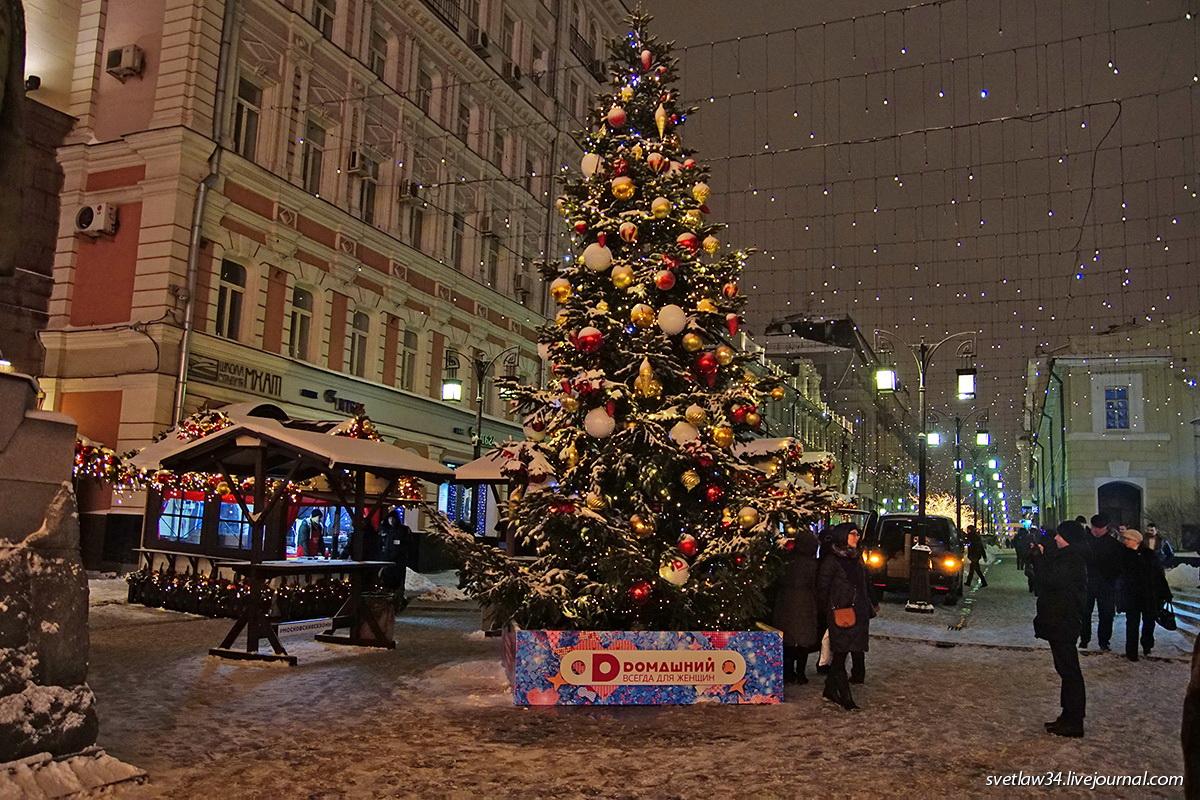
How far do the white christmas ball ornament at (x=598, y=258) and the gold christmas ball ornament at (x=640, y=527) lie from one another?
2526 millimetres

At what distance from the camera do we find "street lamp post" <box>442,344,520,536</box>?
26016 mm

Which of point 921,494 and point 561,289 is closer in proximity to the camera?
point 561,289

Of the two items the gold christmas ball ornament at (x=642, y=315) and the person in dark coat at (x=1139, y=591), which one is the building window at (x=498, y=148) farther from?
the person in dark coat at (x=1139, y=591)

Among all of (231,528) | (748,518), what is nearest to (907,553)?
(748,518)

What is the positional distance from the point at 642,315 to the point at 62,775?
5.93 m

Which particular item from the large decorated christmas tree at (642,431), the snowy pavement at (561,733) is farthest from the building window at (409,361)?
the large decorated christmas tree at (642,431)

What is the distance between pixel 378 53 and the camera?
88.4ft

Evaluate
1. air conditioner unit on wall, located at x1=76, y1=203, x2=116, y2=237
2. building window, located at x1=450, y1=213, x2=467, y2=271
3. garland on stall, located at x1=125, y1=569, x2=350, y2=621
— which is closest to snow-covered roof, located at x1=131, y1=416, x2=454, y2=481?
garland on stall, located at x1=125, y1=569, x2=350, y2=621

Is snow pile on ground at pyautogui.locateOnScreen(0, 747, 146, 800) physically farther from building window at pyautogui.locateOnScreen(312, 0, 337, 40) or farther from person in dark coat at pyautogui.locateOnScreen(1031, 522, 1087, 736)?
building window at pyautogui.locateOnScreen(312, 0, 337, 40)

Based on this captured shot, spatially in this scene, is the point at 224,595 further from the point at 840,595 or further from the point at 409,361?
the point at 409,361

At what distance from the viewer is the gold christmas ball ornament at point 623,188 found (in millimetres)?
9469

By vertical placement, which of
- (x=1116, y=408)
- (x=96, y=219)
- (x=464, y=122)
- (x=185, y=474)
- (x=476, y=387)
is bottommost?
(x=185, y=474)

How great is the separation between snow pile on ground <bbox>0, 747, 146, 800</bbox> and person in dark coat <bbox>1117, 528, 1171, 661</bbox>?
38.1 feet

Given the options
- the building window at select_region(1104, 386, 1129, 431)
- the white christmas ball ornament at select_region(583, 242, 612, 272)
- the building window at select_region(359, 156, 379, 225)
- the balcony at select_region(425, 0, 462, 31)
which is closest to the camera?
the white christmas ball ornament at select_region(583, 242, 612, 272)
